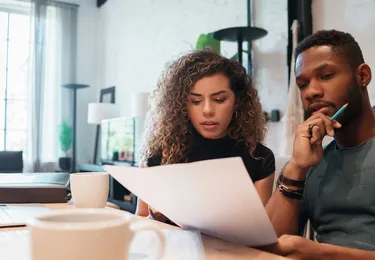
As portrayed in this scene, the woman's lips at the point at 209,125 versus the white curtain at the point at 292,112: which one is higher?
the white curtain at the point at 292,112

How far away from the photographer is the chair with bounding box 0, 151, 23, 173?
322cm

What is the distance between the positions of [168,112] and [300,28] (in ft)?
3.96

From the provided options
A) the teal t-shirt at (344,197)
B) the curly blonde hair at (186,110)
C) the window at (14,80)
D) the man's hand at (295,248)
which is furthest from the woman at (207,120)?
the window at (14,80)

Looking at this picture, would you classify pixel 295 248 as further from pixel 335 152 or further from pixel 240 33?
pixel 240 33

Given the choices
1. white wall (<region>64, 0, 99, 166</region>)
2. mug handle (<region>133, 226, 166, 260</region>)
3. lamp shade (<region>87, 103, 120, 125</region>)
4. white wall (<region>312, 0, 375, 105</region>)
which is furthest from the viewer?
white wall (<region>64, 0, 99, 166</region>)

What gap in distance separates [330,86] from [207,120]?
355 mm

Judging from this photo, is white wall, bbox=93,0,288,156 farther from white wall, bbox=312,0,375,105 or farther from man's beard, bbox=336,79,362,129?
man's beard, bbox=336,79,362,129

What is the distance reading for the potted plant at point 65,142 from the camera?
4.29 metres

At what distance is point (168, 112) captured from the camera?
1152 millimetres

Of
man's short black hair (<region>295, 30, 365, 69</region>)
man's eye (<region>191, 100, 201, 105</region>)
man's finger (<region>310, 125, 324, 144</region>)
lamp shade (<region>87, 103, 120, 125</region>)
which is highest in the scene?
lamp shade (<region>87, 103, 120, 125</region>)

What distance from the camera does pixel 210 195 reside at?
1.64ft

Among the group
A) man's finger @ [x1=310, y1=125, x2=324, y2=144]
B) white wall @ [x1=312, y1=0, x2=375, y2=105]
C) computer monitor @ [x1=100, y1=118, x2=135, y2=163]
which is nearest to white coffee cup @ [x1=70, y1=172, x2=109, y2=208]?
man's finger @ [x1=310, y1=125, x2=324, y2=144]

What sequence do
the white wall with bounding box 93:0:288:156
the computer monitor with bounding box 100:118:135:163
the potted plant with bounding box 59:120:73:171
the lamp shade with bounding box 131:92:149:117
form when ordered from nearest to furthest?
the white wall with bounding box 93:0:288:156 < the lamp shade with bounding box 131:92:149:117 < the computer monitor with bounding box 100:118:135:163 < the potted plant with bounding box 59:120:73:171

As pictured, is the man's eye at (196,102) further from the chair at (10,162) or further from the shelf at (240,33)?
the chair at (10,162)
